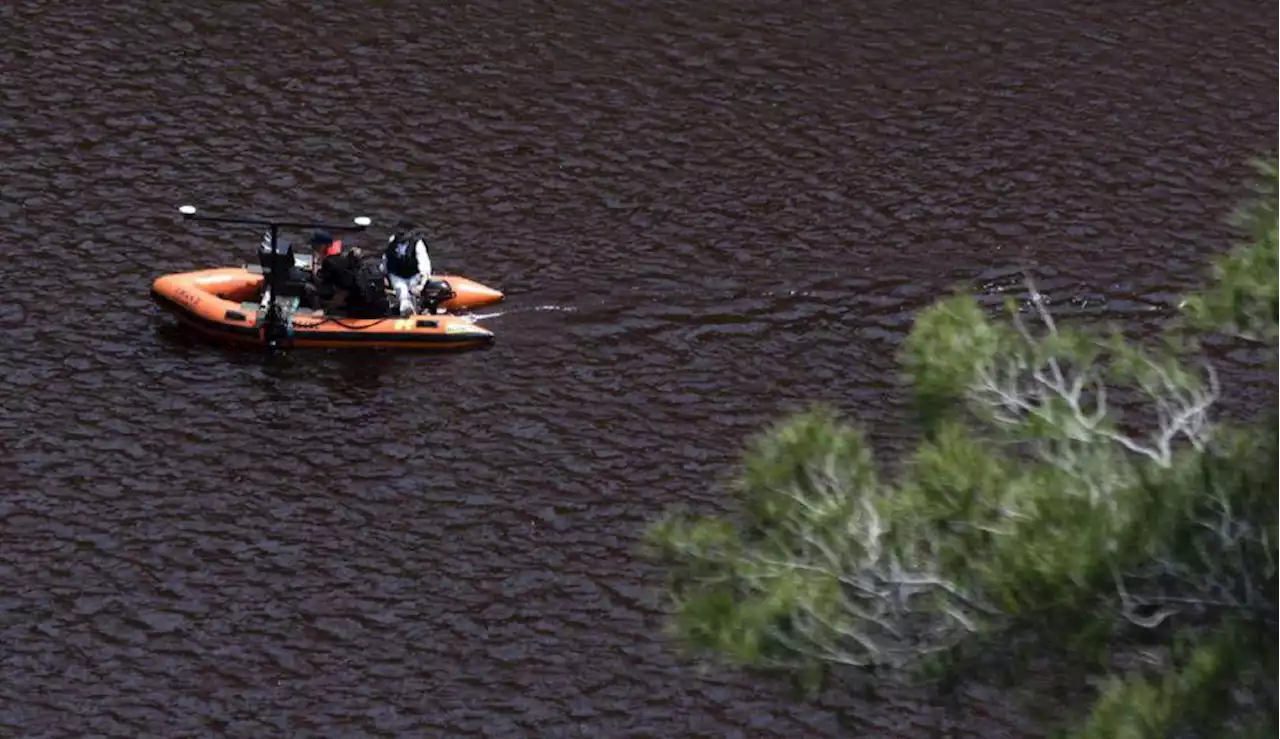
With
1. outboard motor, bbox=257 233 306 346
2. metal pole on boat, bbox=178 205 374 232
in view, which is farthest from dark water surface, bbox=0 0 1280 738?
outboard motor, bbox=257 233 306 346

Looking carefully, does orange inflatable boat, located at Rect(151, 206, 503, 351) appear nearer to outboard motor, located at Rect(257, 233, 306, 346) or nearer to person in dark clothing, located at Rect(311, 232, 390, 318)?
outboard motor, located at Rect(257, 233, 306, 346)

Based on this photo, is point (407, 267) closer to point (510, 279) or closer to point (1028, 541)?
point (510, 279)

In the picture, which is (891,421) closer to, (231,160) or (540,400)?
(540,400)

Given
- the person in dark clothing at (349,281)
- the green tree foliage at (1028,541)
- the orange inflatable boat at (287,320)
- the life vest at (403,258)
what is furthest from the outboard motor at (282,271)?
the green tree foliage at (1028,541)

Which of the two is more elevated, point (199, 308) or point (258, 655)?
point (199, 308)

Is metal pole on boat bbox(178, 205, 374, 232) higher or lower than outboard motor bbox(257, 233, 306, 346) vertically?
higher

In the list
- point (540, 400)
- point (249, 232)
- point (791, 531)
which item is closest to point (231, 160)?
point (249, 232)

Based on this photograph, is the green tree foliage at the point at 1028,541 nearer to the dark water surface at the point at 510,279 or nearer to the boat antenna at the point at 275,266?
the dark water surface at the point at 510,279
